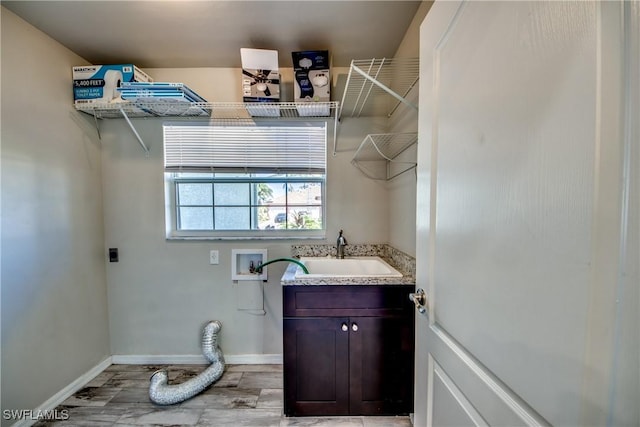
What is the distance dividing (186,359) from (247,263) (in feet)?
3.00

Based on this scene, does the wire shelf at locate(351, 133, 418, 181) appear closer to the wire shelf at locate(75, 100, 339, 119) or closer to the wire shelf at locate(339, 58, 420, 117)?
Answer: the wire shelf at locate(339, 58, 420, 117)

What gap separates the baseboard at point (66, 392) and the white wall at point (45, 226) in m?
0.03

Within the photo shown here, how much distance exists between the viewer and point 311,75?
1.74 meters

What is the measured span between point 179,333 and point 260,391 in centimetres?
84

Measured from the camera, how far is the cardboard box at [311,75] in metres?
1.69

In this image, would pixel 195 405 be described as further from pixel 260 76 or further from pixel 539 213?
pixel 260 76

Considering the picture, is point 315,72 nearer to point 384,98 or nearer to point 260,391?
point 384,98

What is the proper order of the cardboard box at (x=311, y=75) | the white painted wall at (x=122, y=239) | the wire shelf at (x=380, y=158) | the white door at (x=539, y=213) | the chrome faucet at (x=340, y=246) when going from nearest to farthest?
the white door at (x=539, y=213) → the white painted wall at (x=122, y=239) → the cardboard box at (x=311, y=75) → the wire shelf at (x=380, y=158) → the chrome faucet at (x=340, y=246)

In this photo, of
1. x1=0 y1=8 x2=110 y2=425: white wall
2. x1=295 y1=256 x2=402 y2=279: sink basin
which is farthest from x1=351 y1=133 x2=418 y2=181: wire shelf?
x1=0 y1=8 x2=110 y2=425: white wall

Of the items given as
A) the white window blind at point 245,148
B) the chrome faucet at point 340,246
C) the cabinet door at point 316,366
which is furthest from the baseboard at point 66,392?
the chrome faucet at point 340,246

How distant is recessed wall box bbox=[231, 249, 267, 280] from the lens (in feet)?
6.77

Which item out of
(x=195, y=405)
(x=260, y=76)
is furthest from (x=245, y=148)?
(x=195, y=405)

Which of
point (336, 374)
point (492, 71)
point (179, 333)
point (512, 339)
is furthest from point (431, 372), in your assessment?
point (179, 333)

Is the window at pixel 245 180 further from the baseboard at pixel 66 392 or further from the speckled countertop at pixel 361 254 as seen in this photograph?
the baseboard at pixel 66 392
